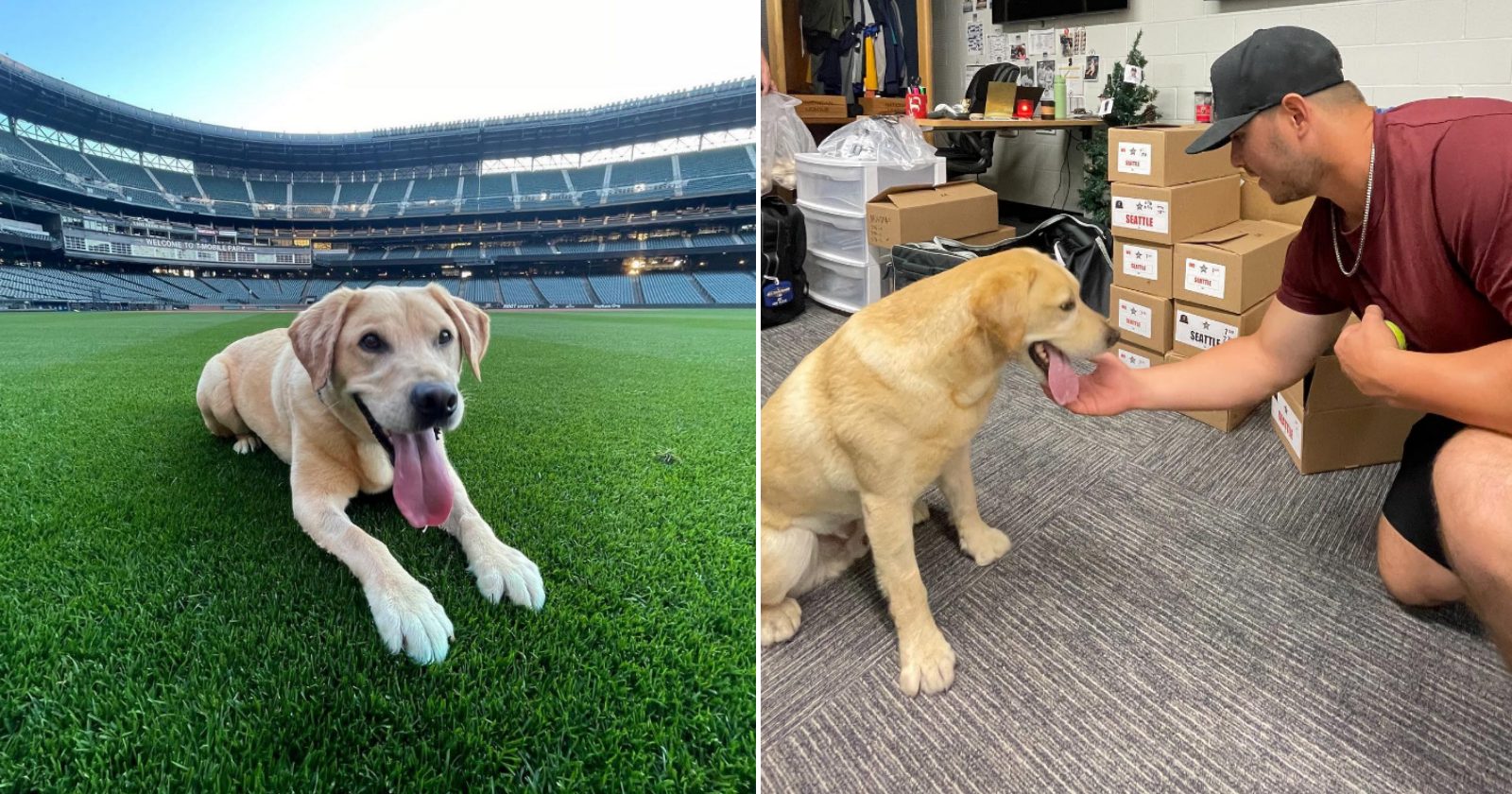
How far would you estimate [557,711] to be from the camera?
0.69 meters

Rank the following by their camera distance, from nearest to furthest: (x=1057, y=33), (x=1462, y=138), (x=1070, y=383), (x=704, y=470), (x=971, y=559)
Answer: (x=704, y=470) < (x=1462, y=138) < (x=1070, y=383) < (x=971, y=559) < (x=1057, y=33)

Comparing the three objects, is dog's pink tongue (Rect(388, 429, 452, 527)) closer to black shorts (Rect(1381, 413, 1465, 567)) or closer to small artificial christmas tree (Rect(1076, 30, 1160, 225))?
black shorts (Rect(1381, 413, 1465, 567))

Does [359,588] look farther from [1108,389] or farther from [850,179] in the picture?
[850,179]

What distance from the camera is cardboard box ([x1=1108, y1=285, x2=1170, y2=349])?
8.16 ft

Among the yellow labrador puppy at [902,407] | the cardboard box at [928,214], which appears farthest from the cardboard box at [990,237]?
the yellow labrador puppy at [902,407]

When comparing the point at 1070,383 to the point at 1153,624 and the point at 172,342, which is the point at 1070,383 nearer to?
the point at 1153,624

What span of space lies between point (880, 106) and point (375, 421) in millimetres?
4934

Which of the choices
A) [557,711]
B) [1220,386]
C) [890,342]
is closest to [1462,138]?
[1220,386]

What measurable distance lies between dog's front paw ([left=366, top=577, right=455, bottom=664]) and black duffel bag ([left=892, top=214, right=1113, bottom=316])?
2.73 metres

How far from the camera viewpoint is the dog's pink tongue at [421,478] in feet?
2.17

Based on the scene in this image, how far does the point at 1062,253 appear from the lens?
327 centimetres

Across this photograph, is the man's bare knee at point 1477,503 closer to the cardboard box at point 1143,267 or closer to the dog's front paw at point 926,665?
the dog's front paw at point 926,665

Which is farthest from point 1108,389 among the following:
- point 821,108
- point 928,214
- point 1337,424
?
point 821,108

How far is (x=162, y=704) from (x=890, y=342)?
41.3 inches
